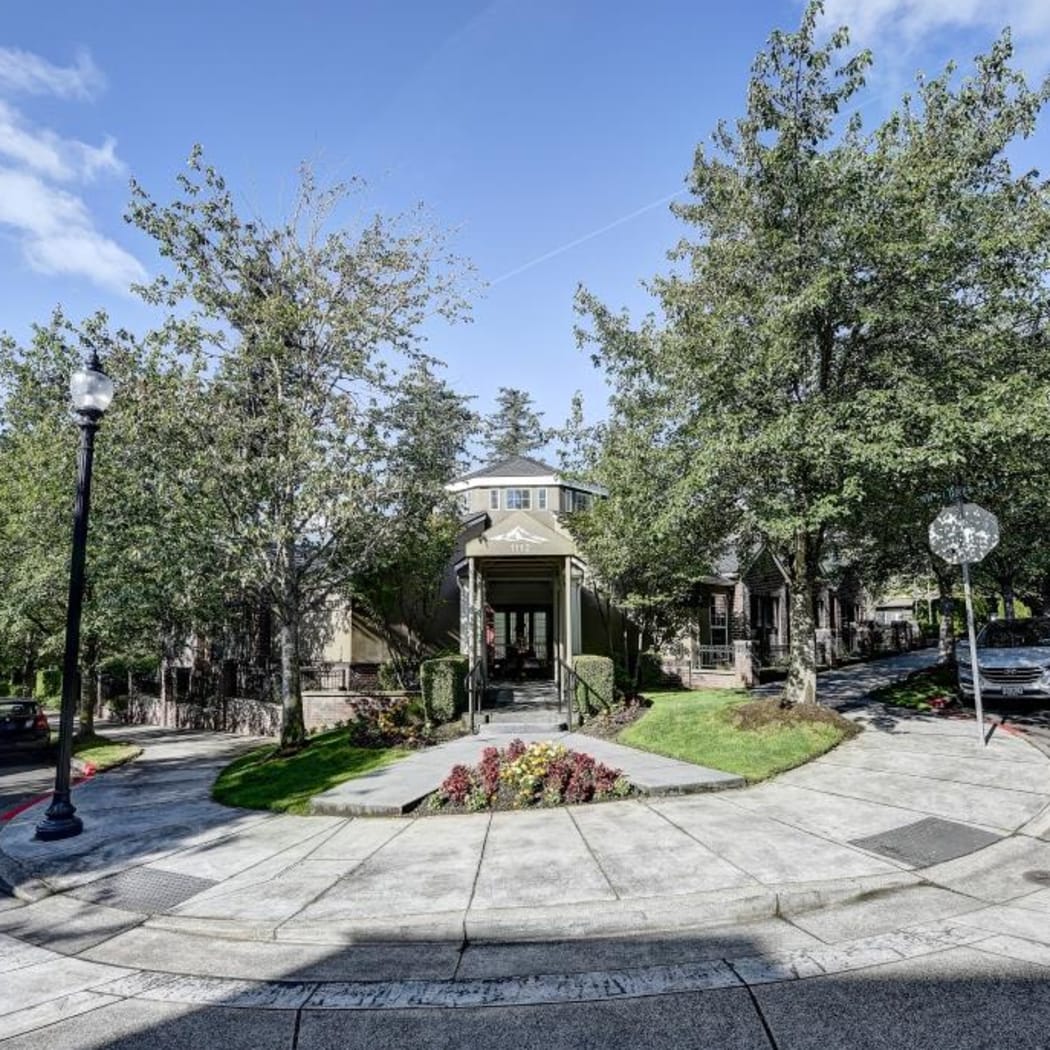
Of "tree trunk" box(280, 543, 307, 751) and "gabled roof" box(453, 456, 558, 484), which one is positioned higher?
"gabled roof" box(453, 456, 558, 484)

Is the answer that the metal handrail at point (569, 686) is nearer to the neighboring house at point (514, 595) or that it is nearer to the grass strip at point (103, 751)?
the neighboring house at point (514, 595)

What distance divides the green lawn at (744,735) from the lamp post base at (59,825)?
325 inches

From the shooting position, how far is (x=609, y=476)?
558 inches

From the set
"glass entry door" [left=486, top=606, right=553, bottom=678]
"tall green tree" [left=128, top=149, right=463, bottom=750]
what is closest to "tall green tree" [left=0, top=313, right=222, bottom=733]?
"tall green tree" [left=128, top=149, right=463, bottom=750]

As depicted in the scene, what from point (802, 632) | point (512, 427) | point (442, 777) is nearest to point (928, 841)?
point (442, 777)

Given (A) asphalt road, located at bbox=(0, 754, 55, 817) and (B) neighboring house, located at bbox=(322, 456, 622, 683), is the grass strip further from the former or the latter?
(B) neighboring house, located at bbox=(322, 456, 622, 683)

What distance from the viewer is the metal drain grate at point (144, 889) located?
6320mm

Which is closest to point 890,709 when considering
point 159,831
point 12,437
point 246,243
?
point 159,831

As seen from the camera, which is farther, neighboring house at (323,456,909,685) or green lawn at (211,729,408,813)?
neighboring house at (323,456,909,685)

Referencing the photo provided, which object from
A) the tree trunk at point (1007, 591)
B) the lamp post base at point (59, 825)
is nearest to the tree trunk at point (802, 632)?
the tree trunk at point (1007, 591)

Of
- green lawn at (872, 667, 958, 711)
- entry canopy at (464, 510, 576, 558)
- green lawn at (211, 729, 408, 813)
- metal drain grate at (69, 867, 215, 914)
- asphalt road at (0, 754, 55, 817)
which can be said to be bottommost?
asphalt road at (0, 754, 55, 817)

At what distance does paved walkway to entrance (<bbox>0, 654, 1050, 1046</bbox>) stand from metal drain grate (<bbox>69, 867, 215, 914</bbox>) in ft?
0.09

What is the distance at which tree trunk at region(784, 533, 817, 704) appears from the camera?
41.9 feet

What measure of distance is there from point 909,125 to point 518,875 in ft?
42.3
